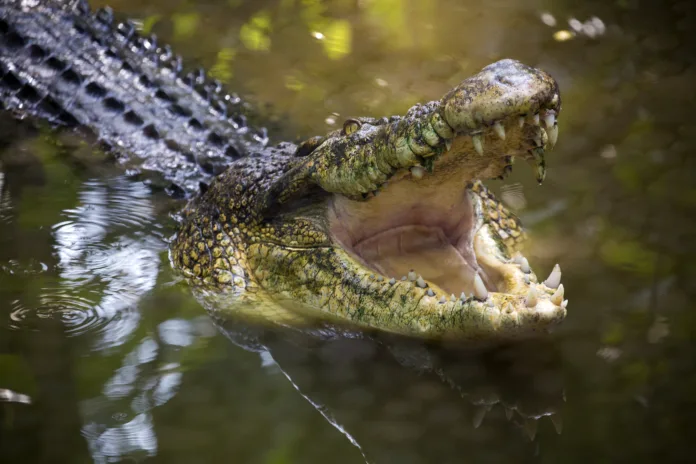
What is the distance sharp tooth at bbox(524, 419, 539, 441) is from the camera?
7.81 ft

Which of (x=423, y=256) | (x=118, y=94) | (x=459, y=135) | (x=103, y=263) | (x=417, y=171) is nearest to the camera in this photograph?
(x=459, y=135)

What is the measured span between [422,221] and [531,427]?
0.98 meters

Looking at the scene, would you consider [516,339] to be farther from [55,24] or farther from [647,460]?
[55,24]

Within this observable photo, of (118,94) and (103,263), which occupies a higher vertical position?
(118,94)

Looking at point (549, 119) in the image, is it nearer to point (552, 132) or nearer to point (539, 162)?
point (552, 132)

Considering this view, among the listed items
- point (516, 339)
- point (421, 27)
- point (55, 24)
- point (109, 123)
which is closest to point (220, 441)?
point (516, 339)

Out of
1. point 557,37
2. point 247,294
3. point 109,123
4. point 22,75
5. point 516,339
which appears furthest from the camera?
point 557,37

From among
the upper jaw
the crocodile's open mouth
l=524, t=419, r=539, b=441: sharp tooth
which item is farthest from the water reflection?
the upper jaw

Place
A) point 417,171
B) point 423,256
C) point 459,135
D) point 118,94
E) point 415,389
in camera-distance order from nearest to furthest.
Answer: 1. point 459,135
2. point 417,171
3. point 415,389
4. point 423,256
5. point 118,94

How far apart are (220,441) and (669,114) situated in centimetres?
361

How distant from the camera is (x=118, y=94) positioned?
430 cm

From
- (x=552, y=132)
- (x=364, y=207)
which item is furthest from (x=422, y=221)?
(x=552, y=132)

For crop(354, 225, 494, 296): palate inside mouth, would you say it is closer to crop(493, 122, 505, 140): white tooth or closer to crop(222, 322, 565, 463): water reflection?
crop(222, 322, 565, 463): water reflection

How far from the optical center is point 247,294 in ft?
10.3
